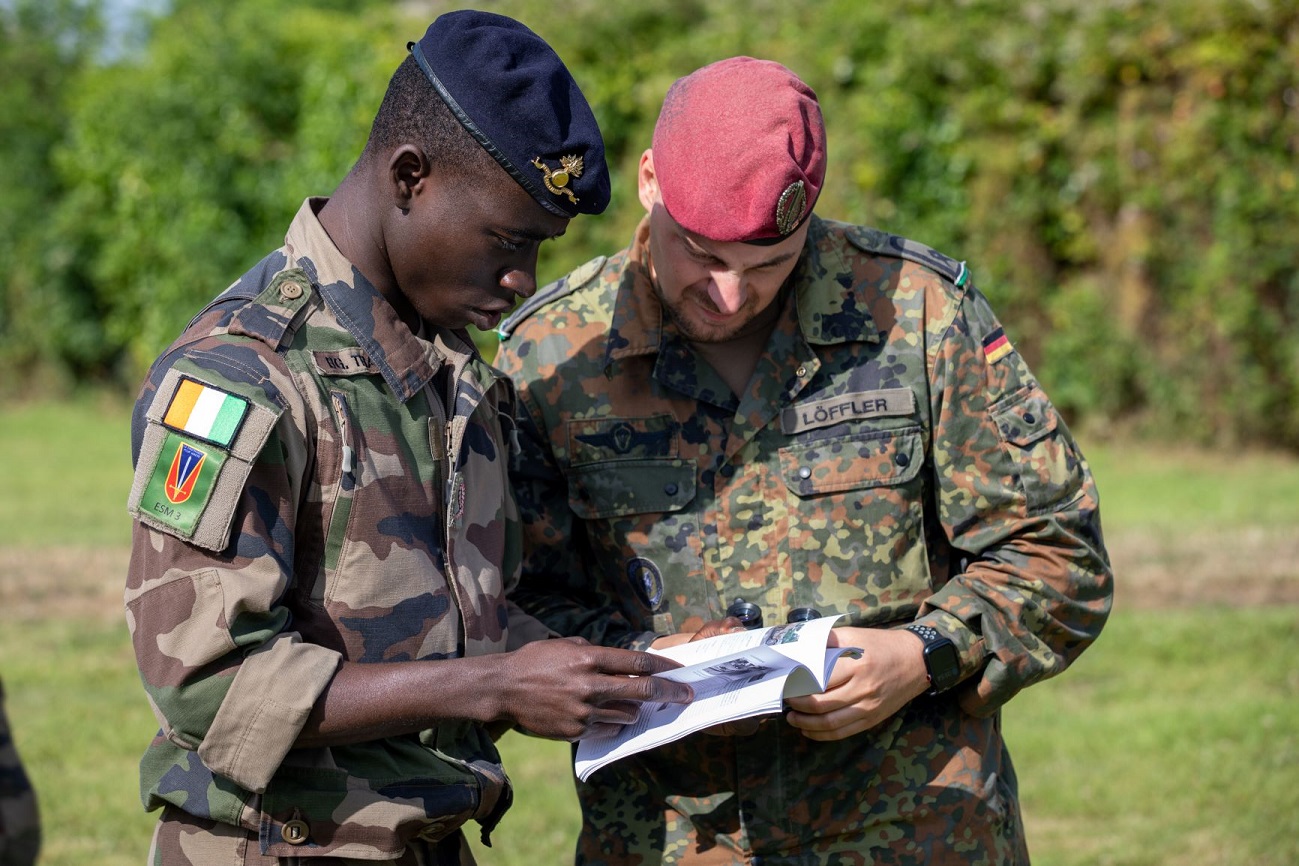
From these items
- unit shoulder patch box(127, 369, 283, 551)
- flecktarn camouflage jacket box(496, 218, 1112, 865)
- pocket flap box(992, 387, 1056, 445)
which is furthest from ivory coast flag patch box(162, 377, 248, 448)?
pocket flap box(992, 387, 1056, 445)

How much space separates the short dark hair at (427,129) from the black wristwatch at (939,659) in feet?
3.64

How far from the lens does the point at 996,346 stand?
2.64 meters

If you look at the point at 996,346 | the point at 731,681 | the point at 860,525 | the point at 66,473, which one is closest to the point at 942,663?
the point at 860,525

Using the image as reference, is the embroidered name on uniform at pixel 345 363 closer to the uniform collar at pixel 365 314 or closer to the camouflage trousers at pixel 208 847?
the uniform collar at pixel 365 314

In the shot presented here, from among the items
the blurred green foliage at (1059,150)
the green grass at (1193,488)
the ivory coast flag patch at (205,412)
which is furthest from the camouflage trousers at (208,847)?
the blurred green foliage at (1059,150)

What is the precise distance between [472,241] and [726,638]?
0.82 m

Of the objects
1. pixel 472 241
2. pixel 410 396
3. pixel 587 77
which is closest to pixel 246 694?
Answer: pixel 410 396

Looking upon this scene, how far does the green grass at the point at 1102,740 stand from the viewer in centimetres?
480

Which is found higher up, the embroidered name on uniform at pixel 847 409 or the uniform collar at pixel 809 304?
the uniform collar at pixel 809 304

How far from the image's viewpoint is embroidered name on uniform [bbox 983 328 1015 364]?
2627 mm

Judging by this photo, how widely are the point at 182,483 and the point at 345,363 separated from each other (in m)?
0.31

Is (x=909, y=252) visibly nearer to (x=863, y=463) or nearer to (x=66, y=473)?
(x=863, y=463)

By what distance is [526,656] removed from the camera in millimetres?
2033

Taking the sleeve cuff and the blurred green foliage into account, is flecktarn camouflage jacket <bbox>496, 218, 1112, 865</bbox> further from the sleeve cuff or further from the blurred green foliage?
the blurred green foliage
